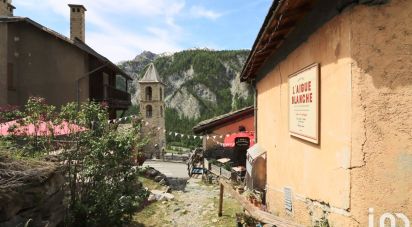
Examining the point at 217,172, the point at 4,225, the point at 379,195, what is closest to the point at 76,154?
the point at 4,225

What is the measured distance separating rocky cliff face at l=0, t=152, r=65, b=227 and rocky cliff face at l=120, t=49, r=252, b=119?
112m

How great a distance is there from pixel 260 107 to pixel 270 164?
265 centimetres

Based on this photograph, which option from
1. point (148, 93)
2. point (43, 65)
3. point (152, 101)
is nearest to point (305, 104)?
point (43, 65)

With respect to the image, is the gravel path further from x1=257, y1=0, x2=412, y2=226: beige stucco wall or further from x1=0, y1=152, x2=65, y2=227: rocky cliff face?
x1=257, y1=0, x2=412, y2=226: beige stucco wall

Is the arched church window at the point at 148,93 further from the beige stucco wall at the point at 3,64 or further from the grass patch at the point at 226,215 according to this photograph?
the grass patch at the point at 226,215

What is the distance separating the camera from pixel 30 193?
725 centimetres

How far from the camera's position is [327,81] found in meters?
4.88

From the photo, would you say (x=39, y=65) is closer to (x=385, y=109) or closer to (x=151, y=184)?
(x=151, y=184)

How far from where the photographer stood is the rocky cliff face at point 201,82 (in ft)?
428

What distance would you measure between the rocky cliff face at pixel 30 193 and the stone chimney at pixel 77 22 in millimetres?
20612

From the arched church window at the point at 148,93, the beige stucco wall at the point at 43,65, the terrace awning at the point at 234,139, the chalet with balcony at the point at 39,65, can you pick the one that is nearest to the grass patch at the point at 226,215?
the terrace awning at the point at 234,139

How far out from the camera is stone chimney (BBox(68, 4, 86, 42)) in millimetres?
26875

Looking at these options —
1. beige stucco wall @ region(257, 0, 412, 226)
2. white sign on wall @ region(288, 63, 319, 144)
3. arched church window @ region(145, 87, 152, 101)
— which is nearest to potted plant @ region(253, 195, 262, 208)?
white sign on wall @ region(288, 63, 319, 144)

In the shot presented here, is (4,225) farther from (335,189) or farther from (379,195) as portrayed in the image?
(379,195)
